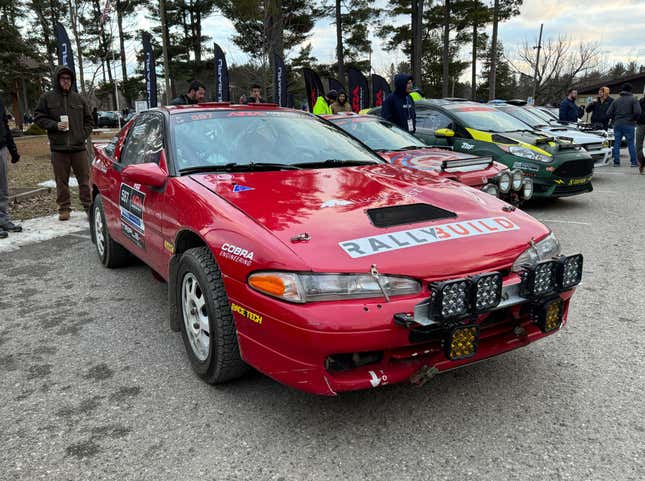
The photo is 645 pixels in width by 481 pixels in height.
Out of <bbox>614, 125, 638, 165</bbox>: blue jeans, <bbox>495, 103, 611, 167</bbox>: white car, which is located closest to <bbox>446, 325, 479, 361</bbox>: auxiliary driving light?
<bbox>495, 103, 611, 167</bbox>: white car

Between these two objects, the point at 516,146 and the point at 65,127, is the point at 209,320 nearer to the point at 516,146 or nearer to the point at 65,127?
the point at 65,127

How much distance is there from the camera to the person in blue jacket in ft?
24.4

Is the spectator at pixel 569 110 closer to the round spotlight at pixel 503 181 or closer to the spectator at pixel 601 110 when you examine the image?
the spectator at pixel 601 110

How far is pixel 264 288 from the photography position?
215 centimetres

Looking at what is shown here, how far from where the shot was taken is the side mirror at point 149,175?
3.09 m

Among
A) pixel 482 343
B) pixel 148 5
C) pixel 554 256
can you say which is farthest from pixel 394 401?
pixel 148 5

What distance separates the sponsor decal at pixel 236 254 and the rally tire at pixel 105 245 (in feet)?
8.62

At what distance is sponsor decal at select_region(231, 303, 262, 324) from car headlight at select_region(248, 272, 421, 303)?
0.16m

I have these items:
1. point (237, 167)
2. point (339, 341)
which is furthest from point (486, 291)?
point (237, 167)

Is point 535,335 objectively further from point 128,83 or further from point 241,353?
point 128,83

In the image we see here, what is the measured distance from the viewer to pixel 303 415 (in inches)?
95.3

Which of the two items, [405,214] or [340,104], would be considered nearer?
[405,214]

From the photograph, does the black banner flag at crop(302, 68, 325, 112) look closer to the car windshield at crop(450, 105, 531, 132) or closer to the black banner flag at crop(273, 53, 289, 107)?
the black banner flag at crop(273, 53, 289, 107)

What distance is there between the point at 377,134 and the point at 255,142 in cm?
326
